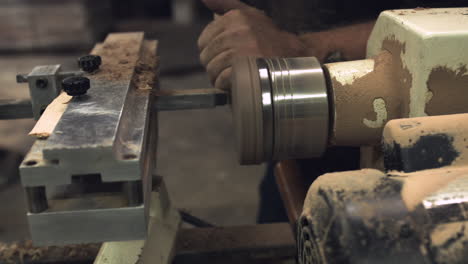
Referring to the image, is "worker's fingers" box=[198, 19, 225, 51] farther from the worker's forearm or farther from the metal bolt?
the metal bolt

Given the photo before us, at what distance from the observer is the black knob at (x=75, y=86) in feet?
2.15

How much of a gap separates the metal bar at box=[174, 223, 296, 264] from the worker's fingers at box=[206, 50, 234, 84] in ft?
1.03

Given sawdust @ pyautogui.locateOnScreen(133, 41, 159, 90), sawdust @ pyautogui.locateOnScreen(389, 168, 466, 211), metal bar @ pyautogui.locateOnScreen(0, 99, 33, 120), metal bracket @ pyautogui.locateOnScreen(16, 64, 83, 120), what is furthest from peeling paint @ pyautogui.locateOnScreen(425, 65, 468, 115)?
metal bar @ pyautogui.locateOnScreen(0, 99, 33, 120)

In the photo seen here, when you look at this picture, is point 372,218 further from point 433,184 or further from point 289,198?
point 289,198

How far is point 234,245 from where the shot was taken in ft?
3.04

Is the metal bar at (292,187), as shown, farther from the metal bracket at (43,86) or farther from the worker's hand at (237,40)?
the metal bracket at (43,86)

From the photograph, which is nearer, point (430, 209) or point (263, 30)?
point (430, 209)

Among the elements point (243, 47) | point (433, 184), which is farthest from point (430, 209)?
point (243, 47)

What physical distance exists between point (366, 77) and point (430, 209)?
257 mm

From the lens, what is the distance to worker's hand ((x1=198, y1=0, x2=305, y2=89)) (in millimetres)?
846

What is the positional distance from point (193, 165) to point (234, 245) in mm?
1858

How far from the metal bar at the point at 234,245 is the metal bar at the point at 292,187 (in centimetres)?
4

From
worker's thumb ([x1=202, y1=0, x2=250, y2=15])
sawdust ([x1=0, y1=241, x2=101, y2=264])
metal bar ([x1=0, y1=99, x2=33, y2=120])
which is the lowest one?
sawdust ([x1=0, y1=241, x2=101, y2=264])

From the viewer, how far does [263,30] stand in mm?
901
